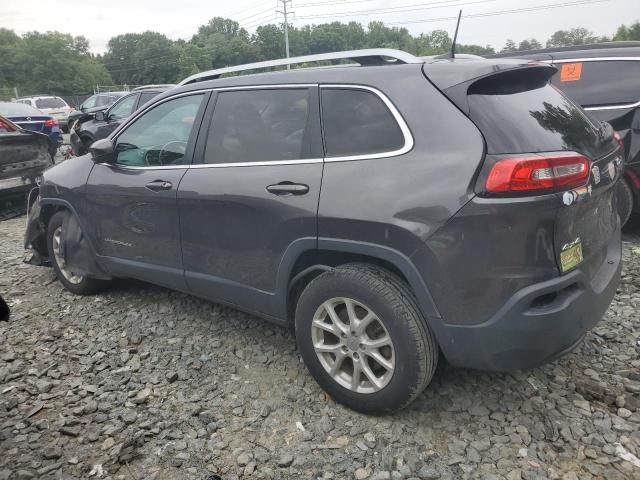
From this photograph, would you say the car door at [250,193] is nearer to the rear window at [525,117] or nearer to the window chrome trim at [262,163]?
the window chrome trim at [262,163]

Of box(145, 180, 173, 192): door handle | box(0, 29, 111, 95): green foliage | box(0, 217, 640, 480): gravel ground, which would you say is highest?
box(0, 29, 111, 95): green foliage

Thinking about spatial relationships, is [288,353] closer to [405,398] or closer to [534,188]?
[405,398]

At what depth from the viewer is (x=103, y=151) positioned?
3.77 metres

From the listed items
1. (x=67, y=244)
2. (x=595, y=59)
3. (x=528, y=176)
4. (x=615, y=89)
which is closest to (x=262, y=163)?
(x=528, y=176)

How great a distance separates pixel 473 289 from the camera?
2229 millimetres

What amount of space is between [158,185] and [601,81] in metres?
4.39

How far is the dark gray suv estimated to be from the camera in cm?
220

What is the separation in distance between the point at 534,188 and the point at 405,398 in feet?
3.81

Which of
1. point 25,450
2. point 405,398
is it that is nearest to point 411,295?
point 405,398

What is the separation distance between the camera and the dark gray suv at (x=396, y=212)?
2197mm

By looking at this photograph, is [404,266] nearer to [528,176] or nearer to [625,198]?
[528,176]

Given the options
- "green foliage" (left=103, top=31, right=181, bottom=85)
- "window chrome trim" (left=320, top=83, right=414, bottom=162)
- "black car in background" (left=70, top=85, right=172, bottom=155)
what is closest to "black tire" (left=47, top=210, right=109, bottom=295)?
"window chrome trim" (left=320, top=83, right=414, bottom=162)

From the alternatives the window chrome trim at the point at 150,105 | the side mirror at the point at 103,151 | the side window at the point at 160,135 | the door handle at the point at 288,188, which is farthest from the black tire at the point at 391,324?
the side mirror at the point at 103,151

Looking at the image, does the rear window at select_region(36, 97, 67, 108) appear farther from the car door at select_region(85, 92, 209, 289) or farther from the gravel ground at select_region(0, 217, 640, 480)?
the gravel ground at select_region(0, 217, 640, 480)
